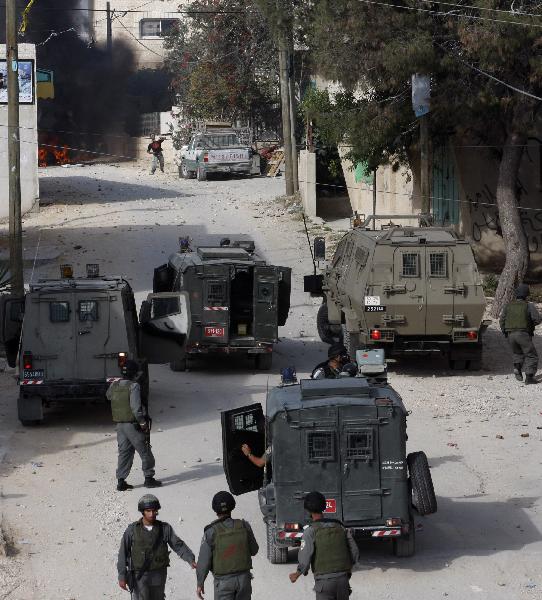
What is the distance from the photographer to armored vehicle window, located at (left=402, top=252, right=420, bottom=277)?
64.6 ft

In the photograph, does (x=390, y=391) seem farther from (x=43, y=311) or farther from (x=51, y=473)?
(x=43, y=311)

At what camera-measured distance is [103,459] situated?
50.8ft

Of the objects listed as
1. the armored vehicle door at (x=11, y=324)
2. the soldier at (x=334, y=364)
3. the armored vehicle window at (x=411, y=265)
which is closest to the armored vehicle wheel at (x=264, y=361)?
the armored vehicle window at (x=411, y=265)

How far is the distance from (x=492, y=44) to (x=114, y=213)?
58.9 ft

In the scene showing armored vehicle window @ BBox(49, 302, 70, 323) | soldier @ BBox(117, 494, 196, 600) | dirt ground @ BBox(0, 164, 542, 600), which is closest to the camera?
soldier @ BBox(117, 494, 196, 600)

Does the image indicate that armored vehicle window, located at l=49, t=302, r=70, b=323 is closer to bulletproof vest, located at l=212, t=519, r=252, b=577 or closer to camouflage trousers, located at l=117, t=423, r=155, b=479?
camouflage trousers, located at l=117, t=423, r=155, b=479

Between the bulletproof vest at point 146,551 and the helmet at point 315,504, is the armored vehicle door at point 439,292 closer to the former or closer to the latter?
the helmet at point 315,504

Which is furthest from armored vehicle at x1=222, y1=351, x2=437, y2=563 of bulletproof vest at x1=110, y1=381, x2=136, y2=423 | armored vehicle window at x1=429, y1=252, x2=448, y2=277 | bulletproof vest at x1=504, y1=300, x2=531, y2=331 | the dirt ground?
armored vehicle window at x1=429, y1=252, x2=448, y2=277

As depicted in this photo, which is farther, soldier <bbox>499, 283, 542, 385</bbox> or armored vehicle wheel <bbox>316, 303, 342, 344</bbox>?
armored vehicle wheel <bbox>316, 303, 342, 344</bbox>

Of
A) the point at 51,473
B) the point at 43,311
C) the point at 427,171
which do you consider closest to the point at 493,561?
the point at 51,473

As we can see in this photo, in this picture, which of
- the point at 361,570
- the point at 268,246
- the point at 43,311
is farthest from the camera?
the point at 268,246

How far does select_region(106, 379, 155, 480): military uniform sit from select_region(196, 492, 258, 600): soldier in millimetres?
4637

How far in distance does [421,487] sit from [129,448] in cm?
388

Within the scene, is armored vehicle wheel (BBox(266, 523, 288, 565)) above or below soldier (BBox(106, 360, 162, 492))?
below
